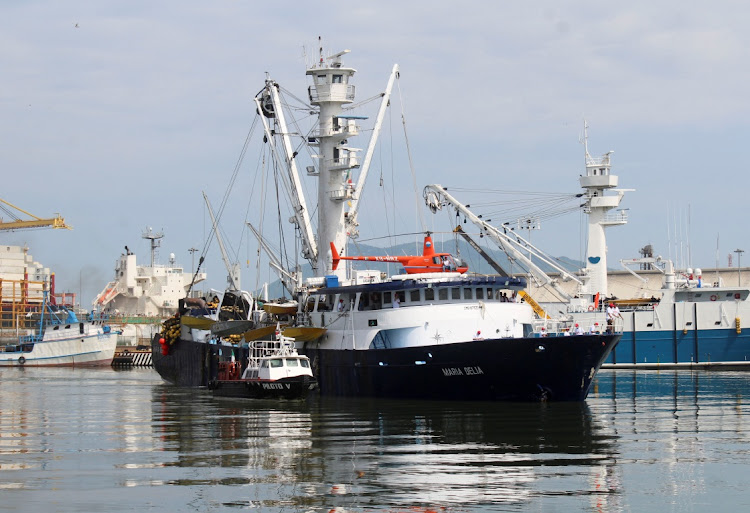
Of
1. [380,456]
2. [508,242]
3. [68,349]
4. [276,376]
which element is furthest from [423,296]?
[68,349]

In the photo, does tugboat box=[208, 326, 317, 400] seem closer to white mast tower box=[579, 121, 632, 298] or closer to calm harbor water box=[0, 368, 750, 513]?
calm harbor water box=[0, 368, 750, 513]

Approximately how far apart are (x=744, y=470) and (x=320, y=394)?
27551 millimetres

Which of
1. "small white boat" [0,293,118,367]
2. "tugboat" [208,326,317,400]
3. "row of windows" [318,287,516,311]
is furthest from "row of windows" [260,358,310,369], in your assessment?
"small white boat" [0,293,118,367]

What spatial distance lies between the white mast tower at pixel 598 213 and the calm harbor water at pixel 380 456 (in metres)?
41.1

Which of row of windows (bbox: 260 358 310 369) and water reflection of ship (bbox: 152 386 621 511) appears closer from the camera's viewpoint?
water reflection of ship (bbox: 152 386 621 511)

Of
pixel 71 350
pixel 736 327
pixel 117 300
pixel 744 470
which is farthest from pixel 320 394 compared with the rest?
pixel 117 300

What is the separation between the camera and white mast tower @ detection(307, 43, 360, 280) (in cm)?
6012

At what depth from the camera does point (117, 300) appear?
15225cm

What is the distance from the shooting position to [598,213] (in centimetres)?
9062

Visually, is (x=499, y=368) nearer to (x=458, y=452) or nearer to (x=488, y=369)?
(x=488, y=369)

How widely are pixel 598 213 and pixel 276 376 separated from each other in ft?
160

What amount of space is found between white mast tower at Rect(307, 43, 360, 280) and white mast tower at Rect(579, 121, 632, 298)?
3559 cm

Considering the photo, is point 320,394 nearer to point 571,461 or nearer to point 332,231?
point 332,231

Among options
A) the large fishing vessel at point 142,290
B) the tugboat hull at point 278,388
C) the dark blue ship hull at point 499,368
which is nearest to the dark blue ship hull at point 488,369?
the dark blue ship hull at point 499,368
